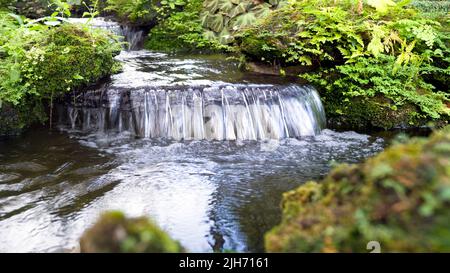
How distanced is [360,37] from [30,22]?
6721mm

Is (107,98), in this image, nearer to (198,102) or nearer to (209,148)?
(198,102)

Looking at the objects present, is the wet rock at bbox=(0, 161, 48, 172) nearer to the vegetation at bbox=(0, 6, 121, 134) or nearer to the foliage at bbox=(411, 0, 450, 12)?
the vegetation at bbox=(0, 6, 121, 134)

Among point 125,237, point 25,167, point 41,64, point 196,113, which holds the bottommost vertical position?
point 25,167

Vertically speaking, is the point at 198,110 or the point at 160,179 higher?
the point at 198,110

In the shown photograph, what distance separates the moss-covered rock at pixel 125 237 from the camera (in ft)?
6.18

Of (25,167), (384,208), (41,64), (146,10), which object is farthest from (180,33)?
(384,208)

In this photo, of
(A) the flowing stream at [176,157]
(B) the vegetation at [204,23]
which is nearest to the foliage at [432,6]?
(B) the vegetation at [204,23]

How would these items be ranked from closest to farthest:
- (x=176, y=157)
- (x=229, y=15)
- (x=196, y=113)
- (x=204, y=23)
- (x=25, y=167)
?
(x=25, y=167)
(x=176, y=157)
(x=196, y=113)
(x=229, y=15)
(x=204, y=23)

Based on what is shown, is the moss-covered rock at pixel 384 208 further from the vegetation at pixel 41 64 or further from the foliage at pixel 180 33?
the foliage at pixel 180 33

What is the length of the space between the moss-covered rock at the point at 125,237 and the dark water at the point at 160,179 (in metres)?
1.48

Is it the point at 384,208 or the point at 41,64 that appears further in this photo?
the point at 41,64

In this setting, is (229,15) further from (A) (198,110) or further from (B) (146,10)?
(A) (198,110)

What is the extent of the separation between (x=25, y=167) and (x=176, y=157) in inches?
89.7

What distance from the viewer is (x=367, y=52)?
8.16 meters
